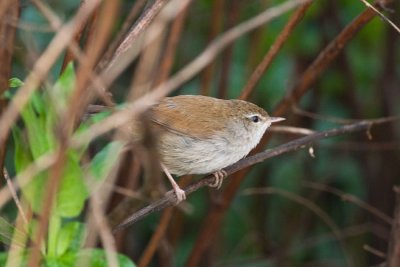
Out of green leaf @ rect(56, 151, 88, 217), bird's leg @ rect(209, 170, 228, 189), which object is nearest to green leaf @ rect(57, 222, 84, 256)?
green leaf @ rect(56, 151, 88, 217)

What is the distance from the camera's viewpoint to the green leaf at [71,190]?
228cm

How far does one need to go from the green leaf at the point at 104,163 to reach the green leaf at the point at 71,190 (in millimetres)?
66

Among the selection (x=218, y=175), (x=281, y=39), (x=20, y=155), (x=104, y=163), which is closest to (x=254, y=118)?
(x=218, y=175)

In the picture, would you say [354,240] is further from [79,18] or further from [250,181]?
[79,18]

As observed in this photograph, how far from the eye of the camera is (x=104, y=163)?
7.81 feet

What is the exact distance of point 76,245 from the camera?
2.45 m

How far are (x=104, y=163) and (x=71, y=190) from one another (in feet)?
0.46

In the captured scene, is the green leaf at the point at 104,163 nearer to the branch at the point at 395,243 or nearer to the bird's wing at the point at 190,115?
the bird's wing at the point at 190,115

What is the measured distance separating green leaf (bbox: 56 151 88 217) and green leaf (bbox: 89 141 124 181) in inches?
2.6

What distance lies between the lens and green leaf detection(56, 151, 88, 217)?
2.28 metres

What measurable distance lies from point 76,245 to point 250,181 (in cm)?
280

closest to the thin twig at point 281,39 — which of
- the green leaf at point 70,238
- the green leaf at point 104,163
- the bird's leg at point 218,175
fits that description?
the bird's leg at point 218,175

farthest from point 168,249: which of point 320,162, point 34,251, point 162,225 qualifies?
point 34,251

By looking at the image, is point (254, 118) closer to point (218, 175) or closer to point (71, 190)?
point (218, 175)
